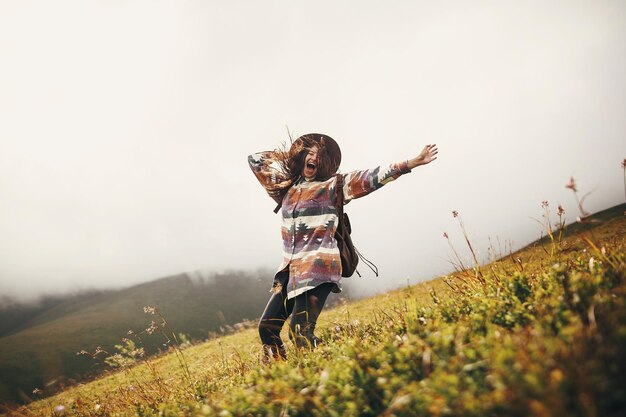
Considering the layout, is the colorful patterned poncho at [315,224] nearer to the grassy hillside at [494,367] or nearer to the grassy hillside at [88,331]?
the grassy hillside at [494,367]

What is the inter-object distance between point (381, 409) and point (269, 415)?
78cm

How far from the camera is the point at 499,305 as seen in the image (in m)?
2.69

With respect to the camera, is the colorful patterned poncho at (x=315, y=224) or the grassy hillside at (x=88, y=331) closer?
the colorful patterned poncho at (x=315, y=224)

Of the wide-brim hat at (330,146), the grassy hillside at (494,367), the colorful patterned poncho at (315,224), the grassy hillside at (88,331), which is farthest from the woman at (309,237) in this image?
the grassy hillside at (88,331)

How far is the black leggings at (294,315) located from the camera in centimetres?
399

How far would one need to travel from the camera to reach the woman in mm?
4259

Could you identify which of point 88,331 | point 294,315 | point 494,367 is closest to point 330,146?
point 294,315

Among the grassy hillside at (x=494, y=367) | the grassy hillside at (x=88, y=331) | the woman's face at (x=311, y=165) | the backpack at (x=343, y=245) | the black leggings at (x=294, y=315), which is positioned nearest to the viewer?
the grassy hillside at (x=494, y=367)

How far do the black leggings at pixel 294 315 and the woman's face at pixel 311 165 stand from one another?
5.52 ft

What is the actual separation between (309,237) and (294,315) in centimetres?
114

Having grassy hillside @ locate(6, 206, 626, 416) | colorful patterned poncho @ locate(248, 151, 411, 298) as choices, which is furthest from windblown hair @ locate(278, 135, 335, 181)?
grassy hillside @ locate(6, 206, 626, 416)

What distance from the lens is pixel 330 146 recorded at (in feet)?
→ 18.8

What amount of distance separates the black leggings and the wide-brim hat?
7.38ft

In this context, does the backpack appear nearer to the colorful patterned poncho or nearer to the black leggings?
the colorful patterned poncho
